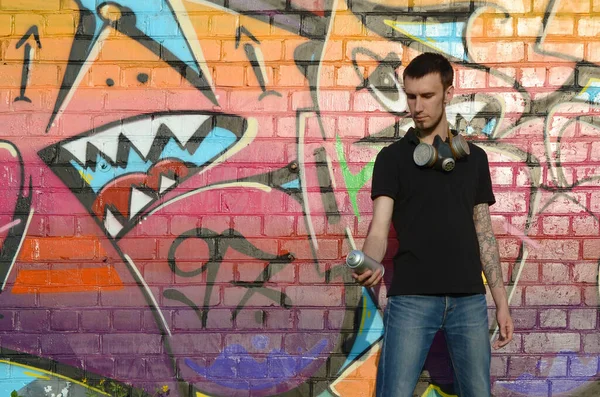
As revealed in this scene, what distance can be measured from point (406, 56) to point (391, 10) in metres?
0.27

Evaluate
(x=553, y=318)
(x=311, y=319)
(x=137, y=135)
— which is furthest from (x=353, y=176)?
(x=553, y=318)

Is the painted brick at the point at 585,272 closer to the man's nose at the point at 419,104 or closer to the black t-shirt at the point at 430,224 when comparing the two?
the black t-shirt at the point at 430,224

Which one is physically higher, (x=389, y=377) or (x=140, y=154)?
(x=140, y=154)

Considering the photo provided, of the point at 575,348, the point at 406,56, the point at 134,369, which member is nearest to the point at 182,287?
the point at 134,369

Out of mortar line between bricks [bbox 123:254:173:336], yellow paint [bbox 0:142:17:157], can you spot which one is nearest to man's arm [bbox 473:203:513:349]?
mortar line between bricks [bbox 123:254:173:336]

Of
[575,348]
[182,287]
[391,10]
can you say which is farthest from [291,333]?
[391,10]

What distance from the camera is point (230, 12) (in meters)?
3.96

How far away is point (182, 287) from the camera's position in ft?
13.1

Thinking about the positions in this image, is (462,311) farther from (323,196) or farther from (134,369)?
(134,369)

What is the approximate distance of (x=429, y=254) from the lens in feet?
10.3

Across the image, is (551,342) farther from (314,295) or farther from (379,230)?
(379,230)

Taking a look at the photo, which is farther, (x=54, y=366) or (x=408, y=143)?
(x=54, y=366)

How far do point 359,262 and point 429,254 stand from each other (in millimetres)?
543

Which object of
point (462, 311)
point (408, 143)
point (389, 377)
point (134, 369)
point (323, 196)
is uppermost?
point (408, 143)
